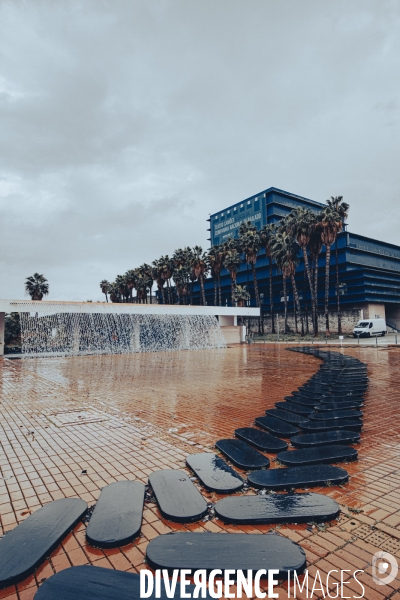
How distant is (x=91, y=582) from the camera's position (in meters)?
2.16

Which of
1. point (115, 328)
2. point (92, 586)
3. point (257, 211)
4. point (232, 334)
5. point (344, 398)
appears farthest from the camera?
point (257, 211)

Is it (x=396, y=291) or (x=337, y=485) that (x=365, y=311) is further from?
(x=337, y=485)

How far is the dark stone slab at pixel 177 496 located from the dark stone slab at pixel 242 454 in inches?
27.6

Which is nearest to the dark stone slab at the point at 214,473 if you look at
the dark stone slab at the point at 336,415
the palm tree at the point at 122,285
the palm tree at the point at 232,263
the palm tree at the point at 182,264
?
the dark stone slab at the point at 336,415

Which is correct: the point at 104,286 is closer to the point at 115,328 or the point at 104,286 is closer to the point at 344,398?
the point at 115,328

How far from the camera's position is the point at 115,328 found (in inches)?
1240

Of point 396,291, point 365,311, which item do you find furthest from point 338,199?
point 396,291

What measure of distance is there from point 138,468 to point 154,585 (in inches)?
77.0

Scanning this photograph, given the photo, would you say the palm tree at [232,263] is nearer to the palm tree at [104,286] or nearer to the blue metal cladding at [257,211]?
the blue metal cladding at [257,211]

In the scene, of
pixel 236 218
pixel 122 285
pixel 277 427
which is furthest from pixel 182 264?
pixel 277 427

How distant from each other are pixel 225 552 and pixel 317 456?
7.14 feet

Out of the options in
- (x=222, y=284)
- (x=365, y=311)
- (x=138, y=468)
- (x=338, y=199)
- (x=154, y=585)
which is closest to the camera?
(x=154, y=585)

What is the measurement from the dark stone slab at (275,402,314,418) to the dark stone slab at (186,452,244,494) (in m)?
2.60

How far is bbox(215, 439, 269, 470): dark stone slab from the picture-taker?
4.00 meters
